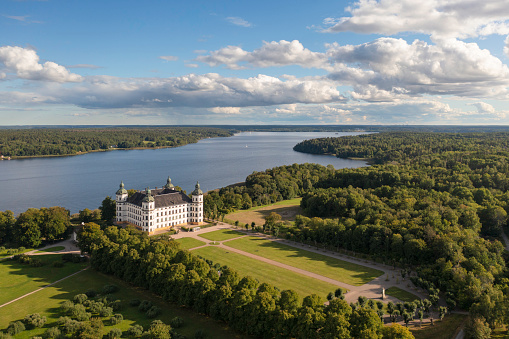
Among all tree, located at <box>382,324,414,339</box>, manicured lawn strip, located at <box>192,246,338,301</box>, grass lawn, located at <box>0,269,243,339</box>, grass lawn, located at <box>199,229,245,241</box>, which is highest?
tree, located at <box>382,324,414,339</box>

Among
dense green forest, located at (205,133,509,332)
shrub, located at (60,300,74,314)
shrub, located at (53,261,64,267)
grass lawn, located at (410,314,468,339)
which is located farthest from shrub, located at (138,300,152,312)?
dense green forest, located at (205,133,509,332)

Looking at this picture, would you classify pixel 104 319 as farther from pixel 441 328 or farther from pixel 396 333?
pixel 441 328

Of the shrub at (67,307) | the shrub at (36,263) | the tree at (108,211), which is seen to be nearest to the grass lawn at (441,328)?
the shrub at (67,307)

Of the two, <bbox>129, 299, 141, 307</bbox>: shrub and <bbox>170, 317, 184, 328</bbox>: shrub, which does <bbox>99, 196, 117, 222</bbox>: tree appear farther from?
<bbox>170, 317, 184, 328</bbox>: shrub

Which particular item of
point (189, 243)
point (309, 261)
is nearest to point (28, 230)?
point (189, 243)

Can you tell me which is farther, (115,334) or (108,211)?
(108,211)

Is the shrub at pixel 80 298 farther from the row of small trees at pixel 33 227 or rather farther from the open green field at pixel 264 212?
the open green field at pixel 264 212

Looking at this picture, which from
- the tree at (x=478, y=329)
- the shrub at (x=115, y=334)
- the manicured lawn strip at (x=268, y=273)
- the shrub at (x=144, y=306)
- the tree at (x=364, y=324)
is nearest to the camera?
the tree at (x=364, y=324)
